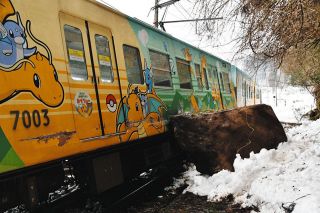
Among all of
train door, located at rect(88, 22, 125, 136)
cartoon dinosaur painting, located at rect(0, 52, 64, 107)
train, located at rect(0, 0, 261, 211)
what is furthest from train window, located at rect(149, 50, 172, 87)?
cartoon dinosaur painting, located at rect(0, 52, 64, 107)

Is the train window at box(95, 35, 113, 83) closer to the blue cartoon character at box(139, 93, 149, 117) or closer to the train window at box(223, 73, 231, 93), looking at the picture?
the blue cartoon character at box(139, 93, 149, 117)

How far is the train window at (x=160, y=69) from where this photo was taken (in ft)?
25.3

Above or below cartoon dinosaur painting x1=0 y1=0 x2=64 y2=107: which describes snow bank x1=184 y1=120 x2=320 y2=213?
below

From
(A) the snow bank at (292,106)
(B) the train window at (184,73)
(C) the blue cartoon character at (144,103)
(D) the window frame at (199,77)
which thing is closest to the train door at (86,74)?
(C) the blue cartoon character at (144,103)

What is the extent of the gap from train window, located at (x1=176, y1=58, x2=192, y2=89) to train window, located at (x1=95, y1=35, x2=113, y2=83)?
11.1 ft

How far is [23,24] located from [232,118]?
4332 millimetres

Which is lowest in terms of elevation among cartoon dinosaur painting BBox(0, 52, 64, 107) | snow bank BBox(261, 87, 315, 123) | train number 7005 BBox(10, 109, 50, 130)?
snow bank BBox(261, 87, 315, 123)

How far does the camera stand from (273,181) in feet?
17.2

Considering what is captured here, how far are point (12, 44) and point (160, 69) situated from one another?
4.22 metres

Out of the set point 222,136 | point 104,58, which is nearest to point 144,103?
point 104,58

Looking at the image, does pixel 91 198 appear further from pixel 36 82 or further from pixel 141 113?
pixel 36 82

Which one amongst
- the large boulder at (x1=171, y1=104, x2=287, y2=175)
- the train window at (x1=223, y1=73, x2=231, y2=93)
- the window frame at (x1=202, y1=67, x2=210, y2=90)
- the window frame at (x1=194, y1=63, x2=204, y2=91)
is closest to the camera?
the large boulder at (x1=171, y1=104, x2=287, y2=175)

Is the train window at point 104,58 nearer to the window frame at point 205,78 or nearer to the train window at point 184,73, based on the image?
the train window at point 184,73

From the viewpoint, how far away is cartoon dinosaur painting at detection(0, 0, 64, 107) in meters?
4.01
